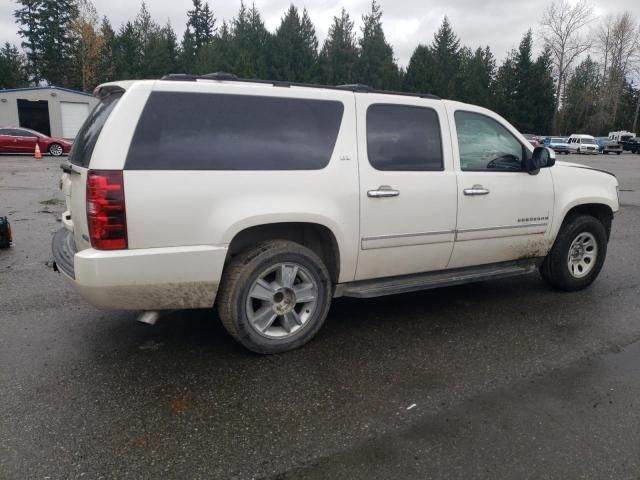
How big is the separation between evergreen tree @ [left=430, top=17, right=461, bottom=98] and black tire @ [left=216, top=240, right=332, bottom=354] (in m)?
64.6

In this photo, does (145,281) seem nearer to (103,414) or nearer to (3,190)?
(103,414)

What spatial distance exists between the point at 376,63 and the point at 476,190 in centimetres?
6929

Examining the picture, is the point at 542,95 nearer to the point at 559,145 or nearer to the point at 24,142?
the point at 559,145

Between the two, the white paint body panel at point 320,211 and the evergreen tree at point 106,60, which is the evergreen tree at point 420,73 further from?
the white paint body panel at point 320,211

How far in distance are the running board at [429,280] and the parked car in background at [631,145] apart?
50108mm

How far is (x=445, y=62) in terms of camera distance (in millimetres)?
71688

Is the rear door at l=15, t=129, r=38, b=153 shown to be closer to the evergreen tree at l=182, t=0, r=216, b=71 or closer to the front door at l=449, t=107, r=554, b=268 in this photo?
the front door at l=449, t=107, r=554, b=268

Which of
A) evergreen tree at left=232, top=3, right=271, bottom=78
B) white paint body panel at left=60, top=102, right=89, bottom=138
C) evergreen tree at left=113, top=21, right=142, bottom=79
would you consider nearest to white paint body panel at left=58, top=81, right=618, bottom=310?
white paint body panel at left=60, top=102, right=89, bottom=138

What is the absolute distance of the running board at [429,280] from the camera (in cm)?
412

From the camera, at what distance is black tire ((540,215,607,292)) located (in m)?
5.20

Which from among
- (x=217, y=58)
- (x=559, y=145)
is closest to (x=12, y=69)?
(x=217, y=58)

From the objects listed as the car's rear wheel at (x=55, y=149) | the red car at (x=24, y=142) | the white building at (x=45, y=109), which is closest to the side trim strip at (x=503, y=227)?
the red car at (x=24, y=142)

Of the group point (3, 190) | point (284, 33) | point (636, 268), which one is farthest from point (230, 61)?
point (636, 268)

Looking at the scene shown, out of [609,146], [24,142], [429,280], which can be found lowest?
[429,280]
